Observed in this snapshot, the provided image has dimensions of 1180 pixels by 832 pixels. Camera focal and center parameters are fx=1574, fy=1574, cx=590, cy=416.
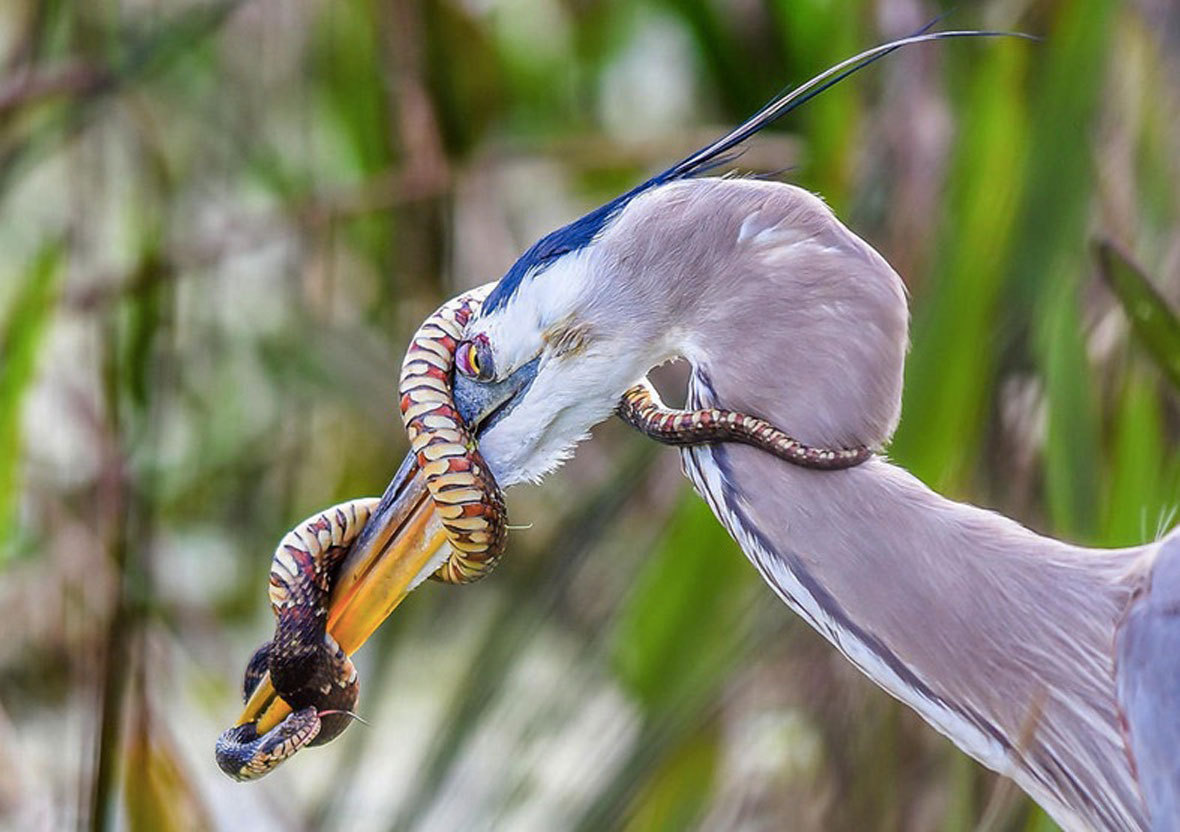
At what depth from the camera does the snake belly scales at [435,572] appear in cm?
78

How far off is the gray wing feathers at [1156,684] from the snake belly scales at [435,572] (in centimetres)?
21

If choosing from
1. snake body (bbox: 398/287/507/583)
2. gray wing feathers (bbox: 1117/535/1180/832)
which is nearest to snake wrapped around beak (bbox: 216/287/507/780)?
snake body (bbox: 398/287/507/583)

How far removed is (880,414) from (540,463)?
0.62 feet

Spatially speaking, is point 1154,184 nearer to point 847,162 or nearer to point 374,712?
point 847,162

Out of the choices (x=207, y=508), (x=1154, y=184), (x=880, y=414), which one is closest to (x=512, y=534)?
(x=207, y=508)

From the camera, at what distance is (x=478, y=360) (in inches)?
31.5

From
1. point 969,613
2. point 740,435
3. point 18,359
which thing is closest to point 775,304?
point 740,435

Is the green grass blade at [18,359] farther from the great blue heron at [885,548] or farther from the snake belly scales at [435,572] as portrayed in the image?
the great blue heron at [885,548]

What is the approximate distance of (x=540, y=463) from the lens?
83 cm

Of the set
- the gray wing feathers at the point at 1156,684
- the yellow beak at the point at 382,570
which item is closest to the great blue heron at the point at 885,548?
the gray wing feathers at the point at 1156,684

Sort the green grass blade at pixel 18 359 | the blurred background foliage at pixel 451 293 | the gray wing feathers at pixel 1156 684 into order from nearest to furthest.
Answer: the gray wing feathers at pixel 1156 684 → the blurred background foliage at pixel 451 293 → the green grass blade at pixel 18 359

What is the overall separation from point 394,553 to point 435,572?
0.08ft

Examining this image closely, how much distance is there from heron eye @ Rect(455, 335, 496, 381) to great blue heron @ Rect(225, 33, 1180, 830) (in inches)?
2.8

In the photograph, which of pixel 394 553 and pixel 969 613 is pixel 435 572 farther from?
pixel 969 613
